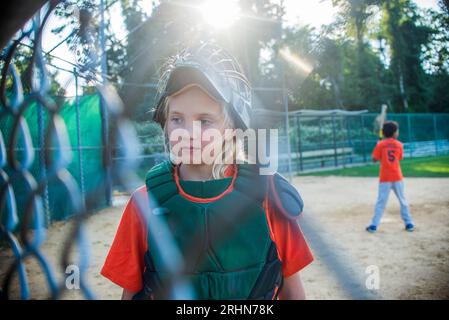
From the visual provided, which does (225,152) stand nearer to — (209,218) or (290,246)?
(209,218)

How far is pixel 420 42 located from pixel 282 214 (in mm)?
713

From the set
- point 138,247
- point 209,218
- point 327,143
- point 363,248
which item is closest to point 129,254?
point 138,247

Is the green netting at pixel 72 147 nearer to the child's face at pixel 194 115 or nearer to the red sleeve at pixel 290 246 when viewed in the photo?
the child's face at pixel 194 115

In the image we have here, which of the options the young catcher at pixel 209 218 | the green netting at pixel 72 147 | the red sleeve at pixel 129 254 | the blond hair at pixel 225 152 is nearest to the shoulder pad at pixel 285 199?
the young catcher at pixel 209 218

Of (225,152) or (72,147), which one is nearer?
(225,152)

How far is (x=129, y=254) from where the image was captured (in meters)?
1.07

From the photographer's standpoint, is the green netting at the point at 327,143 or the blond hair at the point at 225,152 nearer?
the blond hair at the point at 225,152

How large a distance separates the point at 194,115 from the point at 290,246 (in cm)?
52

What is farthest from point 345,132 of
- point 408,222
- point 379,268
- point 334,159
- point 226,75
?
point 226,75

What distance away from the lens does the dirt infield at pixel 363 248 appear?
2.53m

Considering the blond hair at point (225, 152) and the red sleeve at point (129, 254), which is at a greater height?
the blond hair at point (225, 152)

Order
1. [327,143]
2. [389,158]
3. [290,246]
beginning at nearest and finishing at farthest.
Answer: [290,246]
[389,158]
[327,143]

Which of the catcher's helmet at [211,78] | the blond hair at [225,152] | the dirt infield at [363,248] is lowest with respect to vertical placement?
the dirt infield at [363,248]

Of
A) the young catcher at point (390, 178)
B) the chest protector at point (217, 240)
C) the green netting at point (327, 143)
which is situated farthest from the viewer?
the green netting at point (327, 143)
